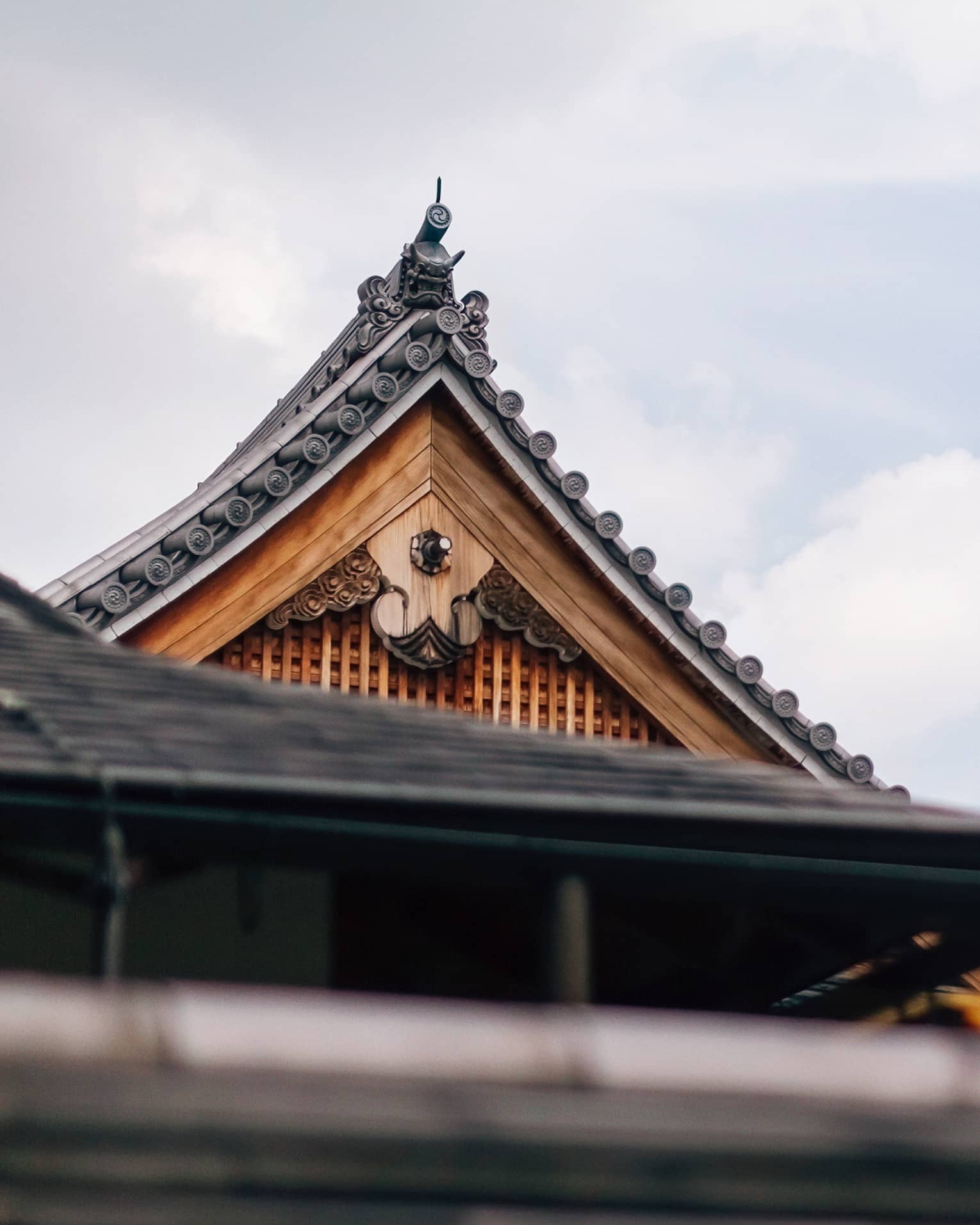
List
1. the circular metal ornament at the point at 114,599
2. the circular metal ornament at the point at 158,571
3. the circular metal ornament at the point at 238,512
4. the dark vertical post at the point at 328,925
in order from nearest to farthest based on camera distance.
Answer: the dark vertical post at the point at 328,925 → the circular metal ornament at the point at 114,599 → the circular metal ornament at the point at 158,571 → the circular metal ornament at the point at 238,512

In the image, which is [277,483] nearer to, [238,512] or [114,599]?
[238,512]

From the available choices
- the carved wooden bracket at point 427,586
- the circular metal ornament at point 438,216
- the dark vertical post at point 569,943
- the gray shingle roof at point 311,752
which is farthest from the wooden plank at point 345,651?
the dark vertical post at point 569,943

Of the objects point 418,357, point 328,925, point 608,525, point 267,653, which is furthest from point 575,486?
point 328,925

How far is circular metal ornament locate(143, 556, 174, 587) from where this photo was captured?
29.7ft

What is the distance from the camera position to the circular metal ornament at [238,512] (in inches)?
366

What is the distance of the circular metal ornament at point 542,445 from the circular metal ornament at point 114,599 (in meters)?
2.79

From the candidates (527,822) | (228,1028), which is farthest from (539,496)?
(228,1028)

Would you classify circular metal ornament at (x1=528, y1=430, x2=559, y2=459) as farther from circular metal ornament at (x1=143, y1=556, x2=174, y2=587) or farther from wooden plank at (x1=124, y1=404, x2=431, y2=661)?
circular metal ornament at (x1=143, y1=556, x2=174, y2=587)

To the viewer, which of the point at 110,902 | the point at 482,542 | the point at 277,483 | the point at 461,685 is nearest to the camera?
the point at 110,902

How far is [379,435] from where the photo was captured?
9.88 meters

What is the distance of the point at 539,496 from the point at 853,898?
587 centimetres

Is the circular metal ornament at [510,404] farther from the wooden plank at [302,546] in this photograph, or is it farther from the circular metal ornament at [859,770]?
the circular metal ornament at [859,770]

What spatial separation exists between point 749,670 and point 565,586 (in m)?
1.33

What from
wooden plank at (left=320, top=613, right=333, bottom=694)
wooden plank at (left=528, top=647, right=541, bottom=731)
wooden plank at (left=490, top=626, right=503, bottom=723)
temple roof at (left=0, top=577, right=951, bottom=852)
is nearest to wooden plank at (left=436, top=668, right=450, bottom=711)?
wooden plank at (left=490, top=626, right=503, bottom=723)
